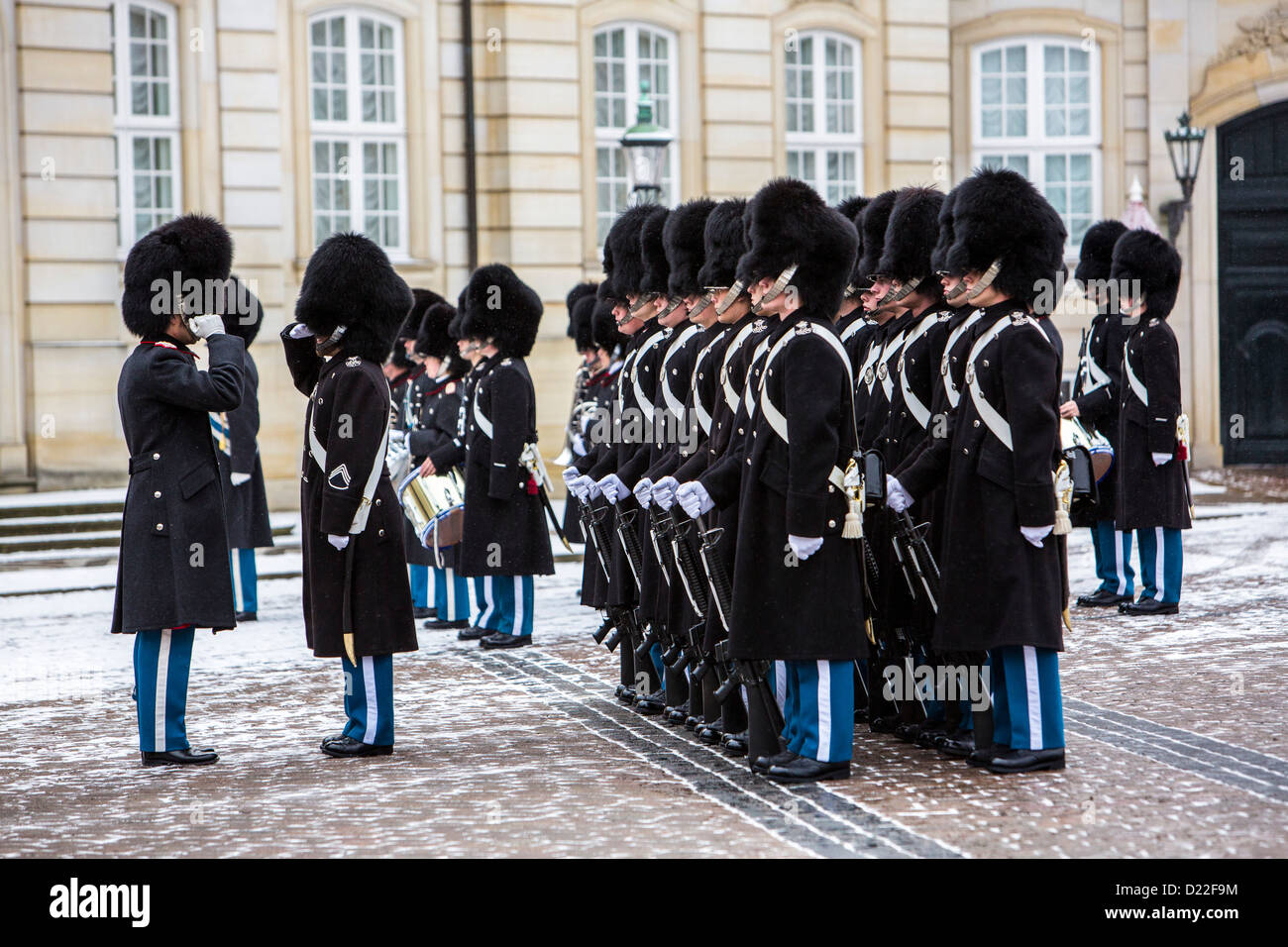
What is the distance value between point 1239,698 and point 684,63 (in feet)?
37.0

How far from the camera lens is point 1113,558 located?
9633 millimetres

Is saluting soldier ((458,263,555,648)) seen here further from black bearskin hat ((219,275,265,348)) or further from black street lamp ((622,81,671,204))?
black street lamp ((622,81,671,204))

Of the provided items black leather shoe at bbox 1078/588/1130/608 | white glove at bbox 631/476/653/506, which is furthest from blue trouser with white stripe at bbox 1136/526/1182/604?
white glove at bbox 631/476/653/506

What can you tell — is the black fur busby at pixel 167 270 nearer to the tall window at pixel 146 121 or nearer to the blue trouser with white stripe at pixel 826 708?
the blue trouser with white stripe at pixel 826 708

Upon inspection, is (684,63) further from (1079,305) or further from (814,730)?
(814,730)

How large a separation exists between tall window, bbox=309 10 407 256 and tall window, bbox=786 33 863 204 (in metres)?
3.99

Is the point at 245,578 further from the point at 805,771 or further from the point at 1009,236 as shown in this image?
the point at 1009,236

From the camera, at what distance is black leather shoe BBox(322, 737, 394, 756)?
623cm

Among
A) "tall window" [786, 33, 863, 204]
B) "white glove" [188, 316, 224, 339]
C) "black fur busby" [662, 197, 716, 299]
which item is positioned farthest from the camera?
"tall window" [786, 33, 863, 204]

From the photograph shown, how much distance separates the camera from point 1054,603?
5703 mm

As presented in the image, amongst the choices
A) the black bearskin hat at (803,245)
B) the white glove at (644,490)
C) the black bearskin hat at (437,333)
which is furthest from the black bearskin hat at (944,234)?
the black bearskin hat at (437,333)

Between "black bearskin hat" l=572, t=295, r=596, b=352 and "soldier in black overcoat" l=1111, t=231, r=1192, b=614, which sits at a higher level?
"black bearskin hat" l=572, t=295, r=596, b=352

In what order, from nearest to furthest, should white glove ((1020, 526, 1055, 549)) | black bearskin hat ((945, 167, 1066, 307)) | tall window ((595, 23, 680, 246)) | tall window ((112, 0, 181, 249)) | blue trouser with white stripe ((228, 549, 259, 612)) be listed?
1. white glove ((1020, 526, 1055, 549))
2. black bearskin hat ((945, 167, 1066, 307))
3. blue trouser with white stripe ((228, 549, 259, 612))
4. tall window ((112, 0, 181, 249))
5. tall window ((595, 23, 680, 246))

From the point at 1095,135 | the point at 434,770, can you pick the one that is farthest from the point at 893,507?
the point at 1095,135
